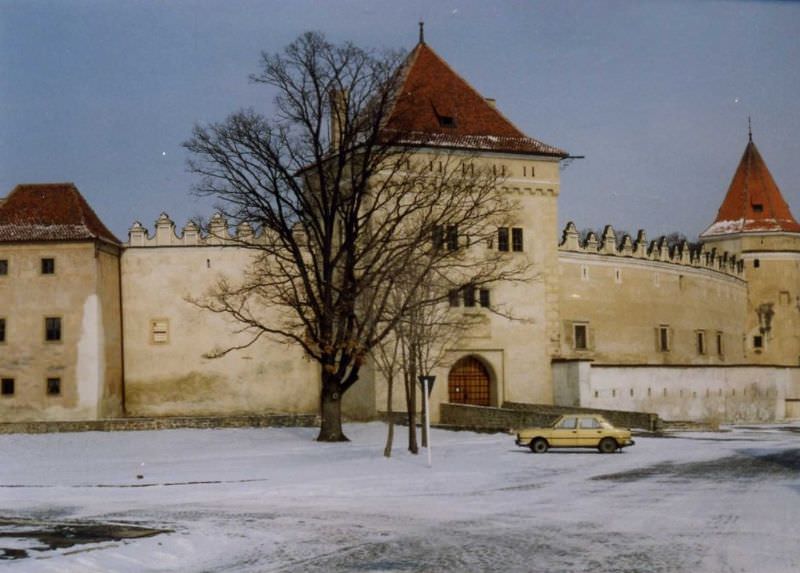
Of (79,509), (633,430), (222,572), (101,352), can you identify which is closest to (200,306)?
(101,352)

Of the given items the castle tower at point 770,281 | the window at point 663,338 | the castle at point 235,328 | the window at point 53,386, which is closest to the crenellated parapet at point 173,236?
the castle at point 235,328

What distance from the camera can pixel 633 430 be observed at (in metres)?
37.6

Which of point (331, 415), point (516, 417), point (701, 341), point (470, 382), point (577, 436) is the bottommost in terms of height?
point (577, 436)

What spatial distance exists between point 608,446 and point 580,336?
1860 cm

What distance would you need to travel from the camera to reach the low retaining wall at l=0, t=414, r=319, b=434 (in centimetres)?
3731

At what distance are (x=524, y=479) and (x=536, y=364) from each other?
20260mm

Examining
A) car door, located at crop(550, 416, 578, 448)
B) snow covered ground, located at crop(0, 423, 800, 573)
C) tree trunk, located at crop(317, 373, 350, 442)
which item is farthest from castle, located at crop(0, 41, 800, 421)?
car door, located at crop(550, 416, 578, 448)

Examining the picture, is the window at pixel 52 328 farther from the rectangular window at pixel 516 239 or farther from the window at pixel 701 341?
the window at pixel 701 341

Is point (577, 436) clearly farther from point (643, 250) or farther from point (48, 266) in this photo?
point (643, 250)

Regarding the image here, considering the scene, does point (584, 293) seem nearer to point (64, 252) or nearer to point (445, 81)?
point (445, 81)

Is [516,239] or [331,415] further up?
[516,239]

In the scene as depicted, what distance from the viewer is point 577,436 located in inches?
1184

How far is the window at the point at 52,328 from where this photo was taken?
40.7m

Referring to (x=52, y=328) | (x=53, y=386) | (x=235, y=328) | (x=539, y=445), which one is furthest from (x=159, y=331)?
(x=539, y=445)
